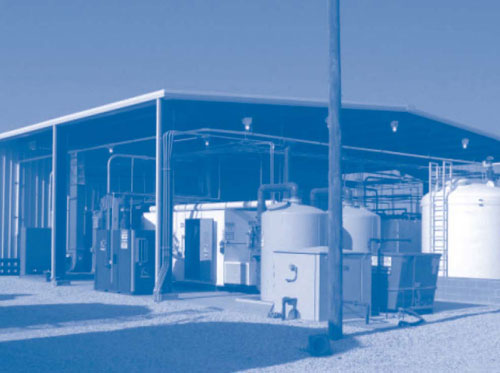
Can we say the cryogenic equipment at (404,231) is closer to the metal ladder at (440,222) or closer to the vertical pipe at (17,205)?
the metal ladder at (440,222)

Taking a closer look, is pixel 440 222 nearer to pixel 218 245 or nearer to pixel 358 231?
pixel 358 231

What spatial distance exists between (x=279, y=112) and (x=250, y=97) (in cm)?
239

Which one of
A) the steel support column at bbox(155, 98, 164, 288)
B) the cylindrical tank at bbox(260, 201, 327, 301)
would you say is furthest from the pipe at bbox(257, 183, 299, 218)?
the steel support column at bbox(155, 98, 164, 288)

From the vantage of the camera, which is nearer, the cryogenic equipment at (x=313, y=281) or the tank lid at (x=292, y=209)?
the cryogenic equipment at (x=313, y=281)

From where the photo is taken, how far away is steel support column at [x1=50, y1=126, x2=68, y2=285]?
71.7 ft

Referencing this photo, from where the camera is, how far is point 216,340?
11508mm

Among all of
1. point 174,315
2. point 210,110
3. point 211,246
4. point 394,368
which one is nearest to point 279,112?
point 210,110

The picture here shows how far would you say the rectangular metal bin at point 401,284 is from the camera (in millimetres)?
14922

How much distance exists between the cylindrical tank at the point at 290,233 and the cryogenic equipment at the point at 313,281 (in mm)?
2043

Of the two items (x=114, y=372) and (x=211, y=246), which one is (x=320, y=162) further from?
(x=114, y=372)

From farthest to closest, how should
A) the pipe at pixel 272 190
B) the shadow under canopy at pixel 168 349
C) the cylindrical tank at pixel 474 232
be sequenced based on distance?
the cylindrical tank at pixel 474 232
the pipe at pixel 272 190
the shadow under canopy at pixel 168 349

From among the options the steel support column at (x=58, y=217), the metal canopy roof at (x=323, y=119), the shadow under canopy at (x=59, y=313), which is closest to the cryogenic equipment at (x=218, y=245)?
the metal canopy roof at (x=323, y=119)

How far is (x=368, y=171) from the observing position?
34.3m

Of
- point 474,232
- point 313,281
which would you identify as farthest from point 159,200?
point 474,232
